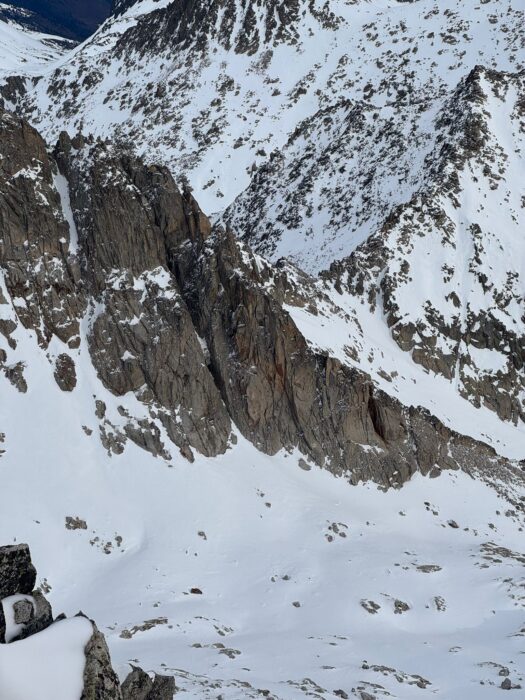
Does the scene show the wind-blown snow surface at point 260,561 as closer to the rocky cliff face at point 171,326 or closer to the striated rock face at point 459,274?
the rocky cliff face at point 171,326

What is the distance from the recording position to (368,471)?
4550 centimetres

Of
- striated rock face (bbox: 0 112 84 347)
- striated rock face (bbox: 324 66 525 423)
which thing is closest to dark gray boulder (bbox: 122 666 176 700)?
striated rock face (bbox: 0 112 84 347)

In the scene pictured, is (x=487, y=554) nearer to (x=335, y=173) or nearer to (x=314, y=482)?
(x=314, y=482)

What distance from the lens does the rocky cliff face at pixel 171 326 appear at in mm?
42969

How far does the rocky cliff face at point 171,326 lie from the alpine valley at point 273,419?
0.14 metres

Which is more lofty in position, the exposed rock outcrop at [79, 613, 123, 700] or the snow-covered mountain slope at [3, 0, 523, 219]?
the snow-covered mountain slope at [3, 0, 523, 219]

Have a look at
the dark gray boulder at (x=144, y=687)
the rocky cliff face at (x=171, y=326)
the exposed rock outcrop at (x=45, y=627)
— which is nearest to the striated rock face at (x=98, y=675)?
the exposed rock outcrop at (x=45, y=627)

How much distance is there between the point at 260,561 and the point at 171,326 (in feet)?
51.4

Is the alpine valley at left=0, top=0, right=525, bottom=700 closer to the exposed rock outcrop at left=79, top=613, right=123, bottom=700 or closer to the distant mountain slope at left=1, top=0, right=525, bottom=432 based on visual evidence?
the exposed rock outcrop at left=79, top=613, right=123, bottom=700

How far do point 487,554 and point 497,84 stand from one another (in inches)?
2509

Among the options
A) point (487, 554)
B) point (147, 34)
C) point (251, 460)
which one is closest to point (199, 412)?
point (251, 460)

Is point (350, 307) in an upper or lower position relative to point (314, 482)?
upper

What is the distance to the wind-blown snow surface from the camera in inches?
965

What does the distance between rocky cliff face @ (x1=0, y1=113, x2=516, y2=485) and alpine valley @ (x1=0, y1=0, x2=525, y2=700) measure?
14 centimetres
